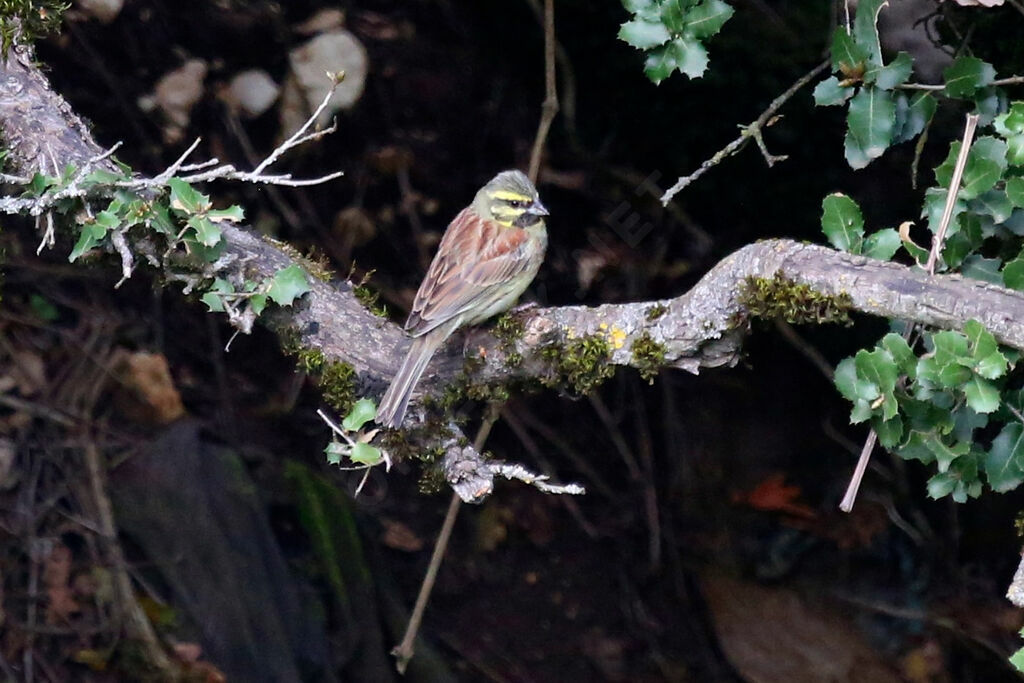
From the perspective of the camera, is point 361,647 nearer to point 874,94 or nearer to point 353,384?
point 353,384

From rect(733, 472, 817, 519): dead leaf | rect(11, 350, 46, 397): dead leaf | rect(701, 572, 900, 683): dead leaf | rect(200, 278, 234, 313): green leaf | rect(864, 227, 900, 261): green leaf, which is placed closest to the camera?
rect(864, 227, 900, 261): green leaf

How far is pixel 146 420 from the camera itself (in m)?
6.00

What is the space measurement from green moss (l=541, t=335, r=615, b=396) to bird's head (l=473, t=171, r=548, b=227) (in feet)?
3.92

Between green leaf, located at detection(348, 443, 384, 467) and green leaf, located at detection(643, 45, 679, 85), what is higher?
green leaf, located at detection(643, 45, 679, 85)

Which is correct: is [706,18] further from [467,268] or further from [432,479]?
[432,479]

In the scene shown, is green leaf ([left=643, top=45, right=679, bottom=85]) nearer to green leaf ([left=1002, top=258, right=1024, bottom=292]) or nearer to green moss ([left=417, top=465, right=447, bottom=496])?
green leaf ([left=1002, top=258, right=1024, bottom=292])

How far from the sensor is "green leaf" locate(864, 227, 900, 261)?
10.0 ft

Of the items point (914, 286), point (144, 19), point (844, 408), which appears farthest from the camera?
point (844, 408)

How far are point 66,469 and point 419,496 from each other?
5.82 feet

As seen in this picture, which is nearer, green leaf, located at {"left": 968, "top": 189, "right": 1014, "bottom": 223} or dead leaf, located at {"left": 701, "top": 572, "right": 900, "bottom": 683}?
green leaf, located at {"left": 968, "top": 189, "right": 1014, "bottom": 223}

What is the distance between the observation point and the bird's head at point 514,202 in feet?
14.8

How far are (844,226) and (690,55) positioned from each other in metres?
0.69

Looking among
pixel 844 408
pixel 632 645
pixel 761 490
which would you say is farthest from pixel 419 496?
pixel 844 408

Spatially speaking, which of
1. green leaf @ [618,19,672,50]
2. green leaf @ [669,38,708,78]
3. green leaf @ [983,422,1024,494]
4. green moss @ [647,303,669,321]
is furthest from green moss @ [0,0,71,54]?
green leaf @ [983,422,1024,494]
